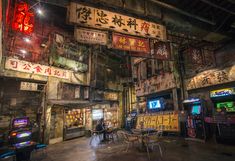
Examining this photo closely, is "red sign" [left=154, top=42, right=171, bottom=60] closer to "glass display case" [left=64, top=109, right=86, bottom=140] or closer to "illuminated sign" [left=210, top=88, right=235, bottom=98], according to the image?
"illuminated sign" [left=210, top=88, right=235, bottom=98]

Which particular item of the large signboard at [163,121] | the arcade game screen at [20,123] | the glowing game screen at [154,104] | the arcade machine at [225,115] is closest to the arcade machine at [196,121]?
the arcade machine at [225,115]

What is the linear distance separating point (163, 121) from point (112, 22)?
8.52m

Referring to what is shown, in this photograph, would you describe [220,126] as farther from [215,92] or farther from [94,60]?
[94,60]

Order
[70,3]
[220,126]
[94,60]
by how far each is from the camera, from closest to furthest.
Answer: [70,3] → [220,126] → [94,60]

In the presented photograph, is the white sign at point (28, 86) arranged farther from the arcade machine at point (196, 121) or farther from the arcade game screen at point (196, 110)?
the arcade game screen at point (196, 110)

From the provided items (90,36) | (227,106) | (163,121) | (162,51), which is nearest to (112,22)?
(90,36)

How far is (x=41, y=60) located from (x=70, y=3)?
7902mm

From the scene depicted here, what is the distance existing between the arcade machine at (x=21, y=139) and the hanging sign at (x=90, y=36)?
4742mm

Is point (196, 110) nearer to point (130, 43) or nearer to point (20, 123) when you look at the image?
point (130, 43)

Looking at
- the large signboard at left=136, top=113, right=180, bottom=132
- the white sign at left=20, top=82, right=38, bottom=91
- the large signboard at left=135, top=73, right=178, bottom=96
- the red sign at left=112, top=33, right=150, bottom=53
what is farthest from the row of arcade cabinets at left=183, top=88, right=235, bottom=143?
the white sign at left=20, top=82, right=38, bottom=91

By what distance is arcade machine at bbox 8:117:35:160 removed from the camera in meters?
5.30

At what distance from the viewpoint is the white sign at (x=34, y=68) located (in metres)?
8.57

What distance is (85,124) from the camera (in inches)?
508

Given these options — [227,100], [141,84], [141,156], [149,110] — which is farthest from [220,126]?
[141,84]
